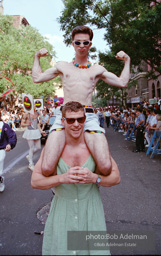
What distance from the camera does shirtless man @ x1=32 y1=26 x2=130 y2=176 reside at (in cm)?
233

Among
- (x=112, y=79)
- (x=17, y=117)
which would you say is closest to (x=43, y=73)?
(x=112, y=79)

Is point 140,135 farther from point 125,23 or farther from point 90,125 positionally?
point 90,125

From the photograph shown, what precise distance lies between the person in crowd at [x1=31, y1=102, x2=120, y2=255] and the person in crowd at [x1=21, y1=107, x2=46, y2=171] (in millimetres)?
5567

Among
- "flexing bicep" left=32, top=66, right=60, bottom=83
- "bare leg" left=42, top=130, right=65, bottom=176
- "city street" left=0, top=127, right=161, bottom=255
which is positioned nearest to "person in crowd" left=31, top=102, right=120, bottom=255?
"bare leg" left=42, top=130, right=65, bottom=176

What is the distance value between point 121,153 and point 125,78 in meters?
7.83

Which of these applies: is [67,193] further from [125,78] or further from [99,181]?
[125,78]

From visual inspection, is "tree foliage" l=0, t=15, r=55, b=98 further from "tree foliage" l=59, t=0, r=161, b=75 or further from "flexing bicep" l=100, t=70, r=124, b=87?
"flexing bicep" l=100, t=70, r=124, b=87

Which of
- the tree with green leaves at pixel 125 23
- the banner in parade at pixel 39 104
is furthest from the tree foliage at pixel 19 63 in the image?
the tree with green leaves at pixel 125 23

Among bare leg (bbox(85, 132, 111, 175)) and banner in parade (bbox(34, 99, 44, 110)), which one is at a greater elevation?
banner in parade (bbox(34, 99, 44, 110))

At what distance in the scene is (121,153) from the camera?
10742 mm

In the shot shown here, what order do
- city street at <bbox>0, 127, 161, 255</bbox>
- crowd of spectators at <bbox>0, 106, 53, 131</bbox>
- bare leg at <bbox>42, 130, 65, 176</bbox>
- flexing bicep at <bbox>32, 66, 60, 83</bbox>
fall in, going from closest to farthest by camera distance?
bare leg at <bbox>42, 130, 65, 176</bbox> < flexing bicep at <bbox>32, 66, 60, 83</bbox> < city street at <bbox>0, 127, 161, 255</bbox> < crowd of spectators at <bbox>0, 106, 53, 131</bbox>

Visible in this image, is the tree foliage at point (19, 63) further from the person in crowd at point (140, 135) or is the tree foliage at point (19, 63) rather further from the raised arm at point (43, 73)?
the raised arm at point (43, 73)

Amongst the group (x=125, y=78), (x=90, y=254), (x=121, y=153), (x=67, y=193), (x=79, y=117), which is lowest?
(x=121, y=153)

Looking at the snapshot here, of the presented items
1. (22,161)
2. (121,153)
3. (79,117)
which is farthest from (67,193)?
(121,153)
